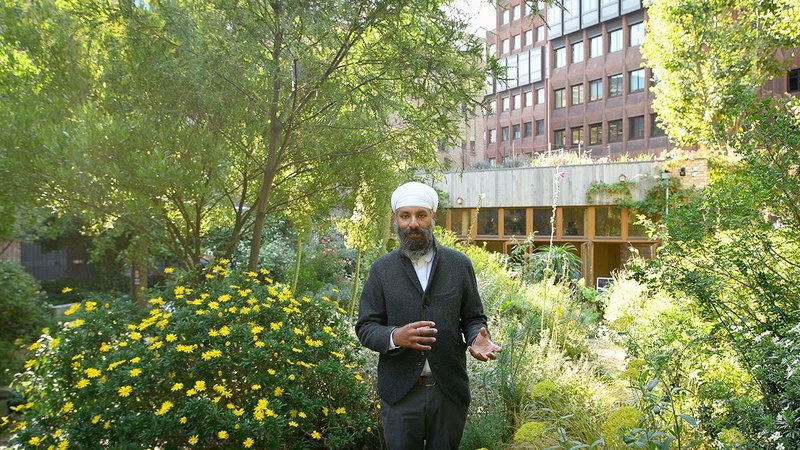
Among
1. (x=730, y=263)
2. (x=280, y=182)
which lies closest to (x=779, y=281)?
(x=730, y=263)

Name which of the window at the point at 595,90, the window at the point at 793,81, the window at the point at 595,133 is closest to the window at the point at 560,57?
the window at the point at 595,90

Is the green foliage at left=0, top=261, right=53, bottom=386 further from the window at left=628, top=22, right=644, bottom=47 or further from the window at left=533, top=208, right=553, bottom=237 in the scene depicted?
the window at left=628, top=22, right=644, bottom=47

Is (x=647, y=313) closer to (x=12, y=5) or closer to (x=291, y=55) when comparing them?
(x=291, y=55)

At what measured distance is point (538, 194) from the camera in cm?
1584

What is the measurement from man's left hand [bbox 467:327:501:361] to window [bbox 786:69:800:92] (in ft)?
89.7

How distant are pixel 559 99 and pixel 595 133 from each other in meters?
3.65

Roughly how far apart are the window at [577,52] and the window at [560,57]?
56 centimetres

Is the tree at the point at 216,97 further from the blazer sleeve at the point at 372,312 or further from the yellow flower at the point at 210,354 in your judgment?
the blazer sleeve at the point at 372,312

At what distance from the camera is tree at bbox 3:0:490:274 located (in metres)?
4.87

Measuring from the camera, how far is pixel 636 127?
32.7 metres

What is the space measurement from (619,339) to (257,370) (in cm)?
251

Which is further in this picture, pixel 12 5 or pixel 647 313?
pixel 647 313

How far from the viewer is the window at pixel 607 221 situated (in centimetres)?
1480

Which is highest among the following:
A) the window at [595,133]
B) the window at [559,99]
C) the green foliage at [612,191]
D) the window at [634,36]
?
the window at [634,36]
